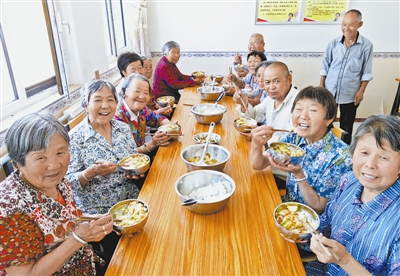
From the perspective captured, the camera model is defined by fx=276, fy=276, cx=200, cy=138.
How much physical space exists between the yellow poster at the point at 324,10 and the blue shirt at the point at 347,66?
1055mm

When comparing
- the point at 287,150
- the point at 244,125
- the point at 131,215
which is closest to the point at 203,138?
the point at 244,125

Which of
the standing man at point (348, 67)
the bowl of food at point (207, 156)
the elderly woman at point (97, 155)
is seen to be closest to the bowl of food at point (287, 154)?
the bowl of food at point (207, 156)

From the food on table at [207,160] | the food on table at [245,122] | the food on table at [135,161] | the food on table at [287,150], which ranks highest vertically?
the food on table at [287,150]

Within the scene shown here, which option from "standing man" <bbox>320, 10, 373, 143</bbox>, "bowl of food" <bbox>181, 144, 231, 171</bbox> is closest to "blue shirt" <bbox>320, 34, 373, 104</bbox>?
"standing man" <bbox>320, 10, 373, 143</bbox>

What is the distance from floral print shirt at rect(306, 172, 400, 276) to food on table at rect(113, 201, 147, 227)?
85 centimetres

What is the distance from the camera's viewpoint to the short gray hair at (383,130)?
100cm

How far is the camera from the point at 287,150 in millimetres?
1467

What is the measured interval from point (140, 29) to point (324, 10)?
9.89 ft

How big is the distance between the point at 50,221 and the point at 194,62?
4347mm

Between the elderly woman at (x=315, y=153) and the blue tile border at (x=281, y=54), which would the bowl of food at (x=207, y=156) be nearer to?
the elderly woman at (x=315, y=153)

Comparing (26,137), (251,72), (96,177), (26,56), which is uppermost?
(26,56)

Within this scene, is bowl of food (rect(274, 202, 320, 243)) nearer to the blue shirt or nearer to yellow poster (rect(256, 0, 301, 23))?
the blue shirt

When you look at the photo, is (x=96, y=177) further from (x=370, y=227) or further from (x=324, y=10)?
(x=324, y=10)

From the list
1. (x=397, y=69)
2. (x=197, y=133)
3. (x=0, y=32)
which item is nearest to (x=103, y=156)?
(x=197, y=133)
